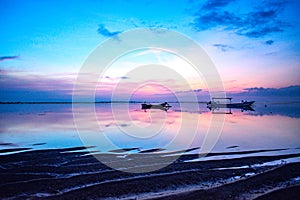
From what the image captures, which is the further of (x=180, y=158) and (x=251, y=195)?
(x=180, y=158)

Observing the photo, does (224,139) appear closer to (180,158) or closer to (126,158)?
(180,158)

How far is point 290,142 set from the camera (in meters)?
22.5

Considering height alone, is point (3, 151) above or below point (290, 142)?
above

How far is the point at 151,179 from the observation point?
11.5 metres

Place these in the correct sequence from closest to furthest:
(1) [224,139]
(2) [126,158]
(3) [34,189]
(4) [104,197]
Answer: (4) [104,197]
(3) [34,189]
(2) [126,158]
(1) [224,139]

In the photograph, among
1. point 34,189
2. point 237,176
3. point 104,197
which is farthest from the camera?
point 237,176

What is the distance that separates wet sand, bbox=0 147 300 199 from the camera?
9703 mm

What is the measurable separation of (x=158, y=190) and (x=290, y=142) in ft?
56.3

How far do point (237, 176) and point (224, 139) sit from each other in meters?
12.7

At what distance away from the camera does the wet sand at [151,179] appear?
9.70 m

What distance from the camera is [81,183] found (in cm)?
1088

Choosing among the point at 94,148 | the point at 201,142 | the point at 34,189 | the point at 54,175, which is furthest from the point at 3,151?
the point at 201,142

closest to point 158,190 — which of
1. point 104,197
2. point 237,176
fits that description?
point 104,197

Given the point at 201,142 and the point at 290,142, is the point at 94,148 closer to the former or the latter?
the point at 201,142
